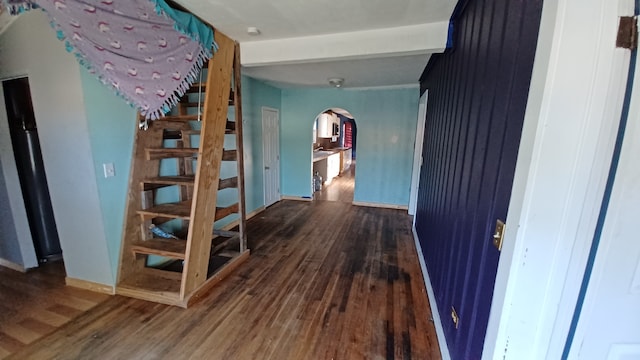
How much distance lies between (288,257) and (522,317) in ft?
7.89

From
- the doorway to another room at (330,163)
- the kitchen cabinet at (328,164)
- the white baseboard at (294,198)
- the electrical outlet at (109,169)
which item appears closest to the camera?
the electrical outlet at (109,169)

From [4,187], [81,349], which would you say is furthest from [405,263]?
[4,187]

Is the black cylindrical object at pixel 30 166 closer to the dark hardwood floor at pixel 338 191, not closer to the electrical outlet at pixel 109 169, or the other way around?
the electrical outlet at pixel 109 169

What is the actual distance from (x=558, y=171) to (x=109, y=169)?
9.31ft

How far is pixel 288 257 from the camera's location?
9.71 feet

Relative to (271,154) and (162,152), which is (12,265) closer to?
(162,152)

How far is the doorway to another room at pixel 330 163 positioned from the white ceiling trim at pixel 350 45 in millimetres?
2597

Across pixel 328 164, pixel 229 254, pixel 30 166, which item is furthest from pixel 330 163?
pixel 30 166

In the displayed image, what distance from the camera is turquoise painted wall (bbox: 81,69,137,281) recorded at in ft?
6.43

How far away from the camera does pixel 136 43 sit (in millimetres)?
1781

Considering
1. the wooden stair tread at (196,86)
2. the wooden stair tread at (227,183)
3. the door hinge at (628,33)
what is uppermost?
the wooden stair tread at (196,86)

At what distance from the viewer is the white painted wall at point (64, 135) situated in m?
1.92

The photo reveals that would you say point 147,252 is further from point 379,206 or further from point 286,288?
point 379,206

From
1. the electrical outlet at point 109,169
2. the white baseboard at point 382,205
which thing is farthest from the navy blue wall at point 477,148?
the white baseboard at point 382,205
